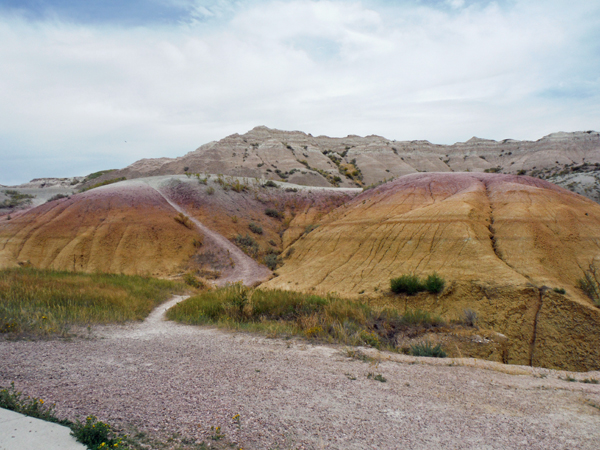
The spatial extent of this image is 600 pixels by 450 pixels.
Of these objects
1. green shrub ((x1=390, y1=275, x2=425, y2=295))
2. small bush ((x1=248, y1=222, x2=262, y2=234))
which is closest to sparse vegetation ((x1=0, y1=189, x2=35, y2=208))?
small bush ((x1=248, y1=222, x2=262, y2=234))

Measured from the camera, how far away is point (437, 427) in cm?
357

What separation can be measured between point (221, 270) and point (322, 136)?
67.4 m

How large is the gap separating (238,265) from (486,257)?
47.5ft

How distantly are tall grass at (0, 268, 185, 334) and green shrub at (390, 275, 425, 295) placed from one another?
961 cm

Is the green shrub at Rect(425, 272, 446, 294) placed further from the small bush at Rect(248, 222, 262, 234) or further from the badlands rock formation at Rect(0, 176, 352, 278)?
the small bush at Rect(248, 222, 262, 234)

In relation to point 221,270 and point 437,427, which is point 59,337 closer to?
point 437,427

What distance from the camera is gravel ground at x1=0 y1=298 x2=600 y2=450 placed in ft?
11.0

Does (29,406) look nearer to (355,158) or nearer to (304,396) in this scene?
(304,396)

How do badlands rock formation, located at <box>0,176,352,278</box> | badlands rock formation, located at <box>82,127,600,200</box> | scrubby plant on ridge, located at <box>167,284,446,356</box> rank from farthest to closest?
badlands rock formation, located at <box>82,127,600,200</box>
badlands rock formation, located at <box>0,176,352,278</box>
scrubby plant on ridge, located at <box>167,284,446,356</box>

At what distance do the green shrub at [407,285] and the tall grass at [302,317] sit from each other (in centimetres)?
401

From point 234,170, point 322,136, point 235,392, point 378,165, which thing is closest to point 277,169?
point 234,170

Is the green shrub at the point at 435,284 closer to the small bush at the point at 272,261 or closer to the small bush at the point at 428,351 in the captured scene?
the small bush at the point at 428,351

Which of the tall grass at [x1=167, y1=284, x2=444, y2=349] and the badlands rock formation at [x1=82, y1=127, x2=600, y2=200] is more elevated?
the badlands rock formation at [x1=82, y1=127, x2=600, y2=200]

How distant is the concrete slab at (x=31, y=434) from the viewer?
2.63 meters
